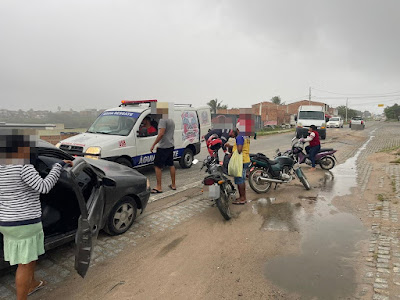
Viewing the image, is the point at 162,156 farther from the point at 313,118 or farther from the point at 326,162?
the point at 313,118

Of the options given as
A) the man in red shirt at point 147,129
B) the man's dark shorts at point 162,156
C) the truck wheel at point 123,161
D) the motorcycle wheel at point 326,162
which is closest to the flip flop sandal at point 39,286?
the man's dark shorts at point 162,156

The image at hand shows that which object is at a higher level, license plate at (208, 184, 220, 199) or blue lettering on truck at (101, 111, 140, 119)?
blue lettering on truck at (101, 111, 140, 119)

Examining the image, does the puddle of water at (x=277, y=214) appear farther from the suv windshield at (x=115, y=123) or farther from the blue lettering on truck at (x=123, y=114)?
the blue lettering on truck at (x=123, y=114)

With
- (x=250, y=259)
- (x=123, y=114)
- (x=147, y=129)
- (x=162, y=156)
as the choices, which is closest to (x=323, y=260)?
(x=250, y=259)

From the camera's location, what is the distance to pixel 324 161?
30.1 feet

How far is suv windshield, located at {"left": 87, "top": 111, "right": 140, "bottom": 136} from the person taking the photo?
727cm

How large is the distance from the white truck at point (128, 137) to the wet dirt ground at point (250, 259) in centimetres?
197

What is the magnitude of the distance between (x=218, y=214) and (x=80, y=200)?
299 centimetres

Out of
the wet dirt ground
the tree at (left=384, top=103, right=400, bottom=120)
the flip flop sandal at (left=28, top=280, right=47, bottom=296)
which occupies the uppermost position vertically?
the tree at (left=384, top=103, right=400, bottom=120)

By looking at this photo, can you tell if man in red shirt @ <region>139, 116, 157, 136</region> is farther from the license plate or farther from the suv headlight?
the license plate

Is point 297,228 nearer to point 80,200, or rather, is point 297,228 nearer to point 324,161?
point 80,200

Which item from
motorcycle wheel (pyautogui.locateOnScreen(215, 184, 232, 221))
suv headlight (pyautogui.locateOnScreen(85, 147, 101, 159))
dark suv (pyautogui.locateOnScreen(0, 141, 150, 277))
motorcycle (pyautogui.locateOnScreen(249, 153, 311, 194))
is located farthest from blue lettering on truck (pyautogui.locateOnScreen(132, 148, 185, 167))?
motorcycle wheel (pyautogui.locateOnScreen(215, 184, 232, 221))

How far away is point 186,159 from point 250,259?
5.70 metres

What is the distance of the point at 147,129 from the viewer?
757 centimetres
